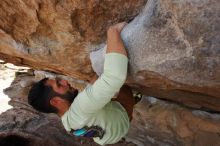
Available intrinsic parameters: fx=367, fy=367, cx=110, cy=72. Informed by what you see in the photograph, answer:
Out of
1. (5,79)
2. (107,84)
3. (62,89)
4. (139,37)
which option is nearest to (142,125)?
(62,89)

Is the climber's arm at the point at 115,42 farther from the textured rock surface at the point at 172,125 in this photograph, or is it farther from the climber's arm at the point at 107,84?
the textured rock surface at the point at 172,125

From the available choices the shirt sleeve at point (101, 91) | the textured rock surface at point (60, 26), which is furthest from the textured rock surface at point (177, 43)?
the textured rock surface at point (60, 26)

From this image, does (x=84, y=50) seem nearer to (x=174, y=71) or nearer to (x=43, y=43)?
(x=43, y=43)

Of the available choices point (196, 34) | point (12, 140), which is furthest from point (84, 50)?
point (12, 140)

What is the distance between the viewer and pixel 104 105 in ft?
6.81

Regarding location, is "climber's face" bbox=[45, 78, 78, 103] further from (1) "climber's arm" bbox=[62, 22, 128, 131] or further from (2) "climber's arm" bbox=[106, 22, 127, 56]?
(2) "climber's arm" bbox=[106, 22, 127, 56]

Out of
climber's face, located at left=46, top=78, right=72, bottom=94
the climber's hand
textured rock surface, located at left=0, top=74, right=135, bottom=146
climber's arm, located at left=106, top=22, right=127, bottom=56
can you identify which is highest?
the climber's hand

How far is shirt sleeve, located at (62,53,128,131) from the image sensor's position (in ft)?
6.07

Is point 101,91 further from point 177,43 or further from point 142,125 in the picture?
point 142,125

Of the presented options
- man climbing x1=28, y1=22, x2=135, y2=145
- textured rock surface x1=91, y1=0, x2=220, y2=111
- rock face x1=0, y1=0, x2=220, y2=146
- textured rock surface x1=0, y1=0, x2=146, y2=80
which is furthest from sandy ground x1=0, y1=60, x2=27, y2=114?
textured rock surface x1=91, y1=0, x2=220, y2=111

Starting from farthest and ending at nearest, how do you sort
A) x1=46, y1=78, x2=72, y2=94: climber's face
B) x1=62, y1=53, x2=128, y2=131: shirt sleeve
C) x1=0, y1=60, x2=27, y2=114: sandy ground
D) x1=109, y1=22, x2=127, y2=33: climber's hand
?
x1=0, y1=60, x2=27, y2=114: sandy ground
x1=46, y1=78, x2=72, y2=94: climber's face
x1=109, y1=22, x2=127, y2=33: climber's hand
x1=62, y1=53, x2=128, y2=131: shirt sleeve

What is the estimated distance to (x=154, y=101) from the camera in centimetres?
323

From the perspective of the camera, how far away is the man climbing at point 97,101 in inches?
73.6

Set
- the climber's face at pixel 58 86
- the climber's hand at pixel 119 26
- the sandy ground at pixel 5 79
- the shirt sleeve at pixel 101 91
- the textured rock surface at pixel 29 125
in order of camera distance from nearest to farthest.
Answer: the shirt sleeve at pixel 101 91 < the climber's hand at pixel 119 26 < the climber's face at pixel 58 86 < the textured rock surface at pixel 29 125 < the sandy ground at pixel 5 79
